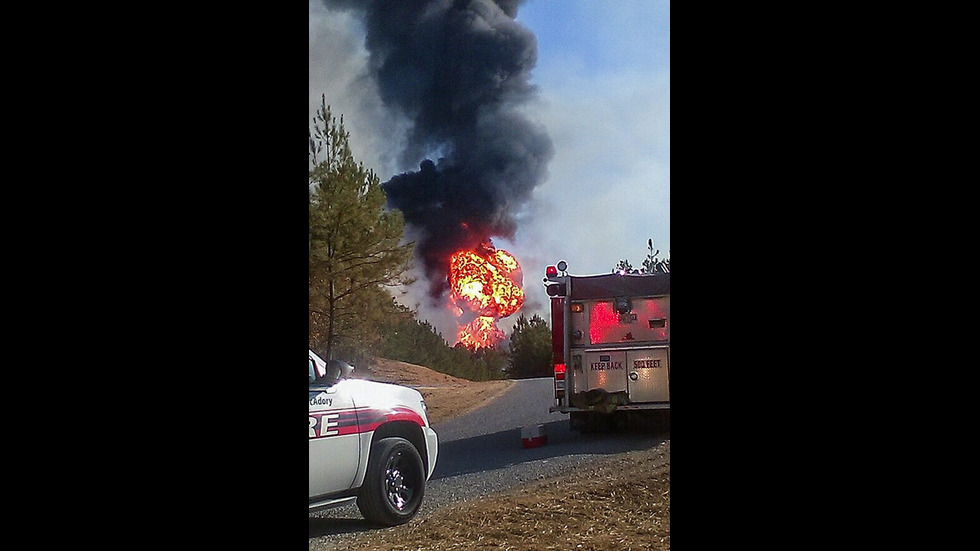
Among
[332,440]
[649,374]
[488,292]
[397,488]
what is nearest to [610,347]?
[649,374]

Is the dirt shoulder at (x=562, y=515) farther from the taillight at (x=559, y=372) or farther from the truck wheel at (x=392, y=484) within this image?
the taillight at (x=559, y=372)

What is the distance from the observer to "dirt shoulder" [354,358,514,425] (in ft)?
9.25

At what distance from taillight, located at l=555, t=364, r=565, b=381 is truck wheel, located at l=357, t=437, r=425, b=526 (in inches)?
21.1

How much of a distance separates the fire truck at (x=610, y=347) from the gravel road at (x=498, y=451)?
6cm

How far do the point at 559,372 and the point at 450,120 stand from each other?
94 cm

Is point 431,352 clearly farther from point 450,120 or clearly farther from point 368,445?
point 450,120

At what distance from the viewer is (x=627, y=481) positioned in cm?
272

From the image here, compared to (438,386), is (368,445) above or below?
below

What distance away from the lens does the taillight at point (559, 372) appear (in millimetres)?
2902

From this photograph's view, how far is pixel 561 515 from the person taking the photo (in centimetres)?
268
